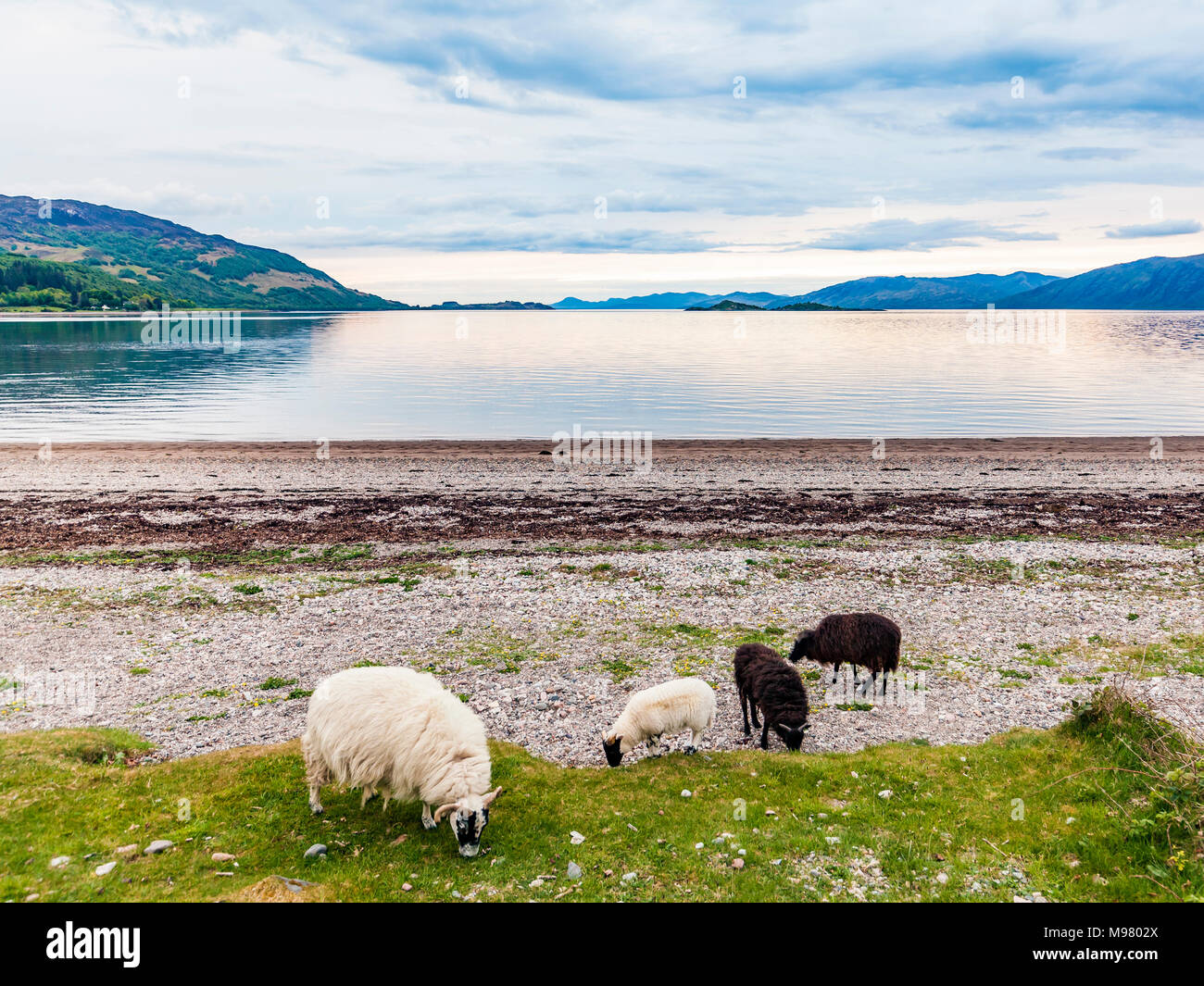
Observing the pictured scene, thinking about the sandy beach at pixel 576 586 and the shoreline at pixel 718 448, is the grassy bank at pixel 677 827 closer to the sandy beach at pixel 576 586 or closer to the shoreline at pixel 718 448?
the sandy beach at pixel 576 586

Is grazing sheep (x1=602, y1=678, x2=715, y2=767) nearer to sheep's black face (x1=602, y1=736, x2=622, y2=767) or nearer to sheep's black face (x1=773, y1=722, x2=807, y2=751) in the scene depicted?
sheep's black face (x1=602, y1=736, x2=622, y2=767)

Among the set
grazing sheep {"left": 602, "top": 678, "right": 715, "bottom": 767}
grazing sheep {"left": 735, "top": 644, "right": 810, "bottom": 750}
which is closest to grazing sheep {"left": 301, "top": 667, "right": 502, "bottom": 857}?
grazing sheep {"left": 602, "top": 678, "right": 715, "bottom": 767}

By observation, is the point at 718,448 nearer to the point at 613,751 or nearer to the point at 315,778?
the point at 613,751

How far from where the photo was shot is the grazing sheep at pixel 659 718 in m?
13.0

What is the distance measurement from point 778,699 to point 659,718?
92.3 inches

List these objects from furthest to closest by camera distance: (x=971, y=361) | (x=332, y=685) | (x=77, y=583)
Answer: (x=971, y=361)
(x=77, y=583)
(x=332, y=685)

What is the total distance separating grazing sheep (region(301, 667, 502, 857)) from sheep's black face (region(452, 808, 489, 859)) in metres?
0.01

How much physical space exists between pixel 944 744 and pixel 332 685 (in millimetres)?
11070

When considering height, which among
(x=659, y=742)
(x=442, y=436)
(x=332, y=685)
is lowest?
(x=659, y=742)

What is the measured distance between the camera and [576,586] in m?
23.7

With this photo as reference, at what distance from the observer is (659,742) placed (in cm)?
1406

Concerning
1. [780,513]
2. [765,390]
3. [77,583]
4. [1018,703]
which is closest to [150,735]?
[77,583]

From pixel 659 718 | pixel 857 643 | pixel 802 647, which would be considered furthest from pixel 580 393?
pixel 659 718

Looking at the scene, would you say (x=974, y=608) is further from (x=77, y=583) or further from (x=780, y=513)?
(x=77, y=583)
